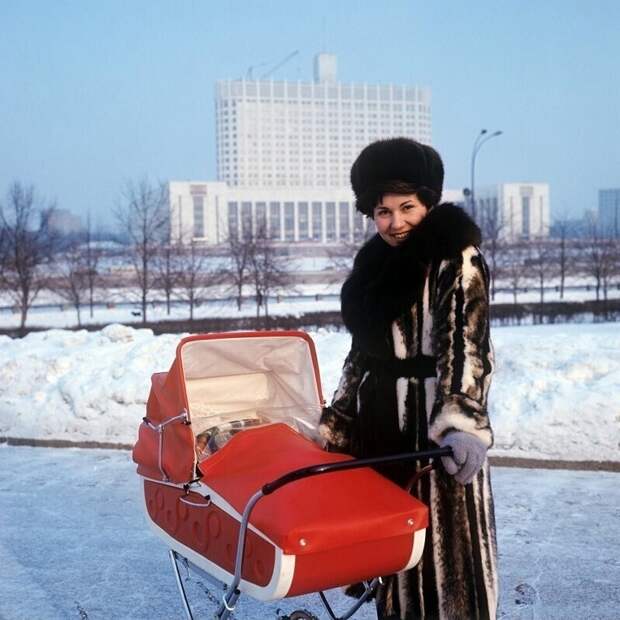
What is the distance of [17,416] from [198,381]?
5.56 metres

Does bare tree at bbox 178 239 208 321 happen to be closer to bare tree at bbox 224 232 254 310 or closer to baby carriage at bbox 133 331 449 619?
bare tree at bbox 224 232 254 310

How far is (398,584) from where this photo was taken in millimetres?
2969

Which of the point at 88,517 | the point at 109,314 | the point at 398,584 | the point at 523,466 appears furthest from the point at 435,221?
the point at 109,314

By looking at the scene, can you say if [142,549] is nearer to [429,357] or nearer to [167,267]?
[429,357]

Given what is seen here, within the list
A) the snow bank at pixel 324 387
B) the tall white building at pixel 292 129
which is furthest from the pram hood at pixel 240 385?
the tall white building at pixel 292 129

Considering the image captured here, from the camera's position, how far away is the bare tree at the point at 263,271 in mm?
31969

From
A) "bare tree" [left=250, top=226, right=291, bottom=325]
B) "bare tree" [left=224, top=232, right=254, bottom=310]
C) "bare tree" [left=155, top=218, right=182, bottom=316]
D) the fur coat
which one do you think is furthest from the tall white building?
the fur coat

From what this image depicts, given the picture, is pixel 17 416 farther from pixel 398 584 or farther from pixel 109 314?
pixel 109 314

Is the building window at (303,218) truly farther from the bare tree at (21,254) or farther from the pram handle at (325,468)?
the pram handle at (325,468)

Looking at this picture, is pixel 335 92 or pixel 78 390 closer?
pixel 78 390

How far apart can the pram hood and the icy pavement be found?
1224 mm

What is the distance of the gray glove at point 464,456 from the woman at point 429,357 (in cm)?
4

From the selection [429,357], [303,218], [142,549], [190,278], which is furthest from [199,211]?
[429,357]

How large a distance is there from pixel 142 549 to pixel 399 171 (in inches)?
126
